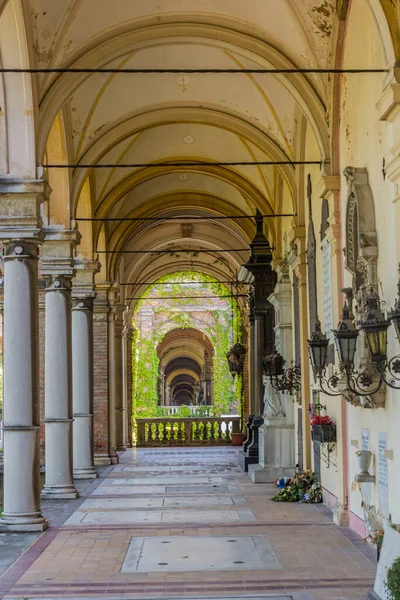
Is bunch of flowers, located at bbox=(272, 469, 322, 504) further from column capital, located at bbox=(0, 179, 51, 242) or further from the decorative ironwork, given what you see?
the decorative ironwork

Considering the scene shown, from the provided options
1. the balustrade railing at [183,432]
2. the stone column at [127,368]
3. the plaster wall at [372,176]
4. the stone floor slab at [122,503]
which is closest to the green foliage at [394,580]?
the plaster wall at [372,176]

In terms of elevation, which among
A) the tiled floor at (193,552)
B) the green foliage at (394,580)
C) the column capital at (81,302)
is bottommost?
the tiled floor at (193,552)

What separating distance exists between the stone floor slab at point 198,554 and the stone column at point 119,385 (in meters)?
15.8

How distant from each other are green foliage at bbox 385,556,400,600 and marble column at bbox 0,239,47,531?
6542 mm

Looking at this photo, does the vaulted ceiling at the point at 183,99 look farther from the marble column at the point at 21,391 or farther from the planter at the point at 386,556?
the planter at the point at 386,556

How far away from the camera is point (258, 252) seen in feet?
67.4

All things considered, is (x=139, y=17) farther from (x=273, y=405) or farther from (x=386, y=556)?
(x=386, y=556)

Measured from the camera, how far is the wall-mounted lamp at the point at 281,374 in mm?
17312

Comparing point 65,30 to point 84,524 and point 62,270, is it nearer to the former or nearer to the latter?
point 62,270

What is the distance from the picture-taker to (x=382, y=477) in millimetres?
9867

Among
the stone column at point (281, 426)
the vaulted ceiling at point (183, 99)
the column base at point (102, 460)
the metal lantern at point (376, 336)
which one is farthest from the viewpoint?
the column base at point (102, 460)

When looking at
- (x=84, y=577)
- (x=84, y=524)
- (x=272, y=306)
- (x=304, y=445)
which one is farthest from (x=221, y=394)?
(x=84, y=577)

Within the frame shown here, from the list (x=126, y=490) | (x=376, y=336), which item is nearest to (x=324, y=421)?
(x=376, y=336)

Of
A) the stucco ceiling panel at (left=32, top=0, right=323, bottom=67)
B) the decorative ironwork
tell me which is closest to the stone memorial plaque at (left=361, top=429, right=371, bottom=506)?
the stucco ceiling panel at (left=32, top=0, right=323, bottom=67)
